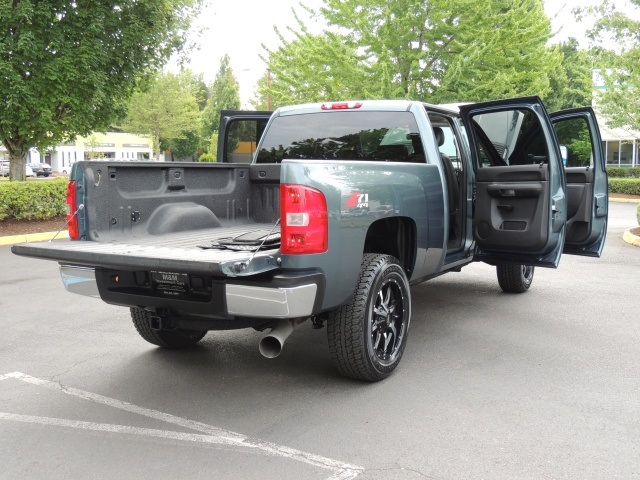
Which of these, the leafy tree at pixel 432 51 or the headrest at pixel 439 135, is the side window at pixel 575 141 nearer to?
the headrest at pixel 439 135

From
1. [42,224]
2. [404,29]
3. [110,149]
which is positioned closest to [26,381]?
[42,224]

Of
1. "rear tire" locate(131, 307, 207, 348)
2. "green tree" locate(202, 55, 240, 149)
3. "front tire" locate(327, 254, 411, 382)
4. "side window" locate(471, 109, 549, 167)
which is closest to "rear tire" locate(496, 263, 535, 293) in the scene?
"side window" locate(471, 109, 549, 167)

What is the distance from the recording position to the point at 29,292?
7.77 metres

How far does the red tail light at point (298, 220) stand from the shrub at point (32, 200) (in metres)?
11.6

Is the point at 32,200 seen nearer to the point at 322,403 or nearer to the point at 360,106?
the point at 360,106

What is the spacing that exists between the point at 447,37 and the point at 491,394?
1951 cm

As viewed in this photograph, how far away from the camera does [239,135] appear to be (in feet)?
23.3

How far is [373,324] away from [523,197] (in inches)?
87.5

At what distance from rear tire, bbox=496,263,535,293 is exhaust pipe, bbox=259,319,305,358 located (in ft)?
13.2

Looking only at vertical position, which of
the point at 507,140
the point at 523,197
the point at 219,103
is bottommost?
the point at 523,197

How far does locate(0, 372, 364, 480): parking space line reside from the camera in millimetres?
3246

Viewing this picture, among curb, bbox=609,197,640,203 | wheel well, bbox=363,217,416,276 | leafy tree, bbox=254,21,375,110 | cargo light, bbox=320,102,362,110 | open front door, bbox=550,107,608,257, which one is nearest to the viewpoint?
wheel well, bbox=363,217,416,276

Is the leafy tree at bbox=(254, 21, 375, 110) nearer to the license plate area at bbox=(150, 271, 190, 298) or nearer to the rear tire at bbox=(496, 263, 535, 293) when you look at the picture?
the rear tire at bbox=(496, 263, 535, 293)

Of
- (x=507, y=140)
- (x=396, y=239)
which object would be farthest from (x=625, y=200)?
(x=396, y=239)
